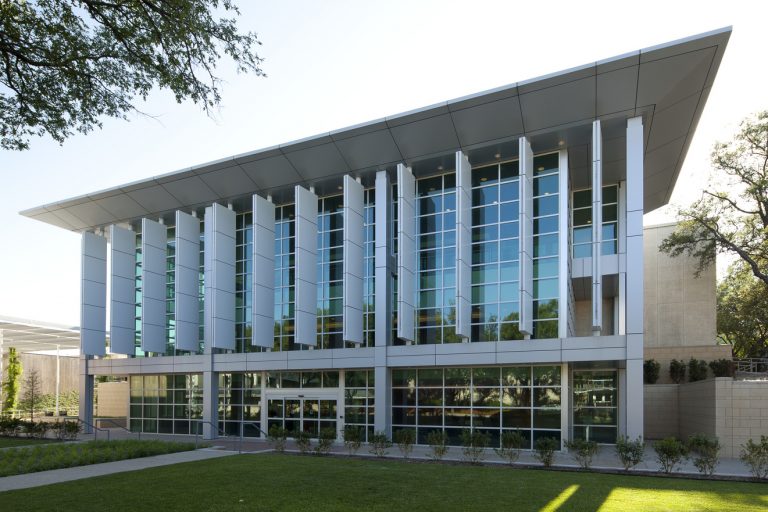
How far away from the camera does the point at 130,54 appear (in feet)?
39.2

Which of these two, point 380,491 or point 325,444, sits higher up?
point 380,491

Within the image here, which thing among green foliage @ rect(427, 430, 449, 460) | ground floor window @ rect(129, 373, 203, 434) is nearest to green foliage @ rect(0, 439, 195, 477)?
ground floor window @ rect(129, 373, 203, 434)

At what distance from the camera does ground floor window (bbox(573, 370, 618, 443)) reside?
26266 millimetres

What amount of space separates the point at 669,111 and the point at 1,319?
44501mm

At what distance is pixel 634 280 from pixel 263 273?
17462 mm

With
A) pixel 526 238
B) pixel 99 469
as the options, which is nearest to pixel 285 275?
pixel 526 238

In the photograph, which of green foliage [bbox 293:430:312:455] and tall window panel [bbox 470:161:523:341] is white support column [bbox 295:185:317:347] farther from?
tall window panel [bbox 470:161:523:341]

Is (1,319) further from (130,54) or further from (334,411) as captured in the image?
(130,54)

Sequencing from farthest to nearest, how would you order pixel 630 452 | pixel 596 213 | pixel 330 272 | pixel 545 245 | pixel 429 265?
pixel 330 272 → pixel 429 265 → pixel 545 245 → pixel 596 213 → pixel 630 452

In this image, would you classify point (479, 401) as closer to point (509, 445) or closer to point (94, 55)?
point (509, 445)

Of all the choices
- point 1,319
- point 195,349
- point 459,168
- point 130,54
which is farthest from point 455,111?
point 1,319

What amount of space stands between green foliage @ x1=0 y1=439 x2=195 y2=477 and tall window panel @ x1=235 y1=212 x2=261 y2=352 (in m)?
7.48

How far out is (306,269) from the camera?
29547mm

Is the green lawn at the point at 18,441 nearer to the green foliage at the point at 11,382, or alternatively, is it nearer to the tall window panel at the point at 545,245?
the tall window panel at the point at 545,245
